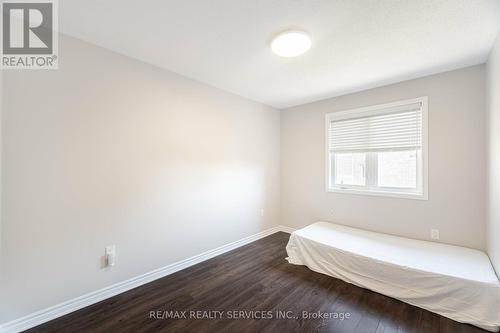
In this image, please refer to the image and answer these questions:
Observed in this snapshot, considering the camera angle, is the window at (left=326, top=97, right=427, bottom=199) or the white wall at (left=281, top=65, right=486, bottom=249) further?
the window at (left=326, top=97, right=427, bottom=199)

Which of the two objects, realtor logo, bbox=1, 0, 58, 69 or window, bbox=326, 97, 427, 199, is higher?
realtor logo, bbox=1, 0, 58, 69

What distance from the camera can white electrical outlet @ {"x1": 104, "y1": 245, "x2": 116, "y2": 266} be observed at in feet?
6.70

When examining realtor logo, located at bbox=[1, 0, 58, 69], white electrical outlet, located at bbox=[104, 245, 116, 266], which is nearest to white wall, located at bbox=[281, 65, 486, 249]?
white electrical outlet, located at bbox=[104, 245, 116, 266]

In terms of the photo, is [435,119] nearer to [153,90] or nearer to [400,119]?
[400,119]

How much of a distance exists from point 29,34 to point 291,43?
2.29 metres

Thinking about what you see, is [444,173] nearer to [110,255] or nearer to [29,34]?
[110,255]

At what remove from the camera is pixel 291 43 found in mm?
1896

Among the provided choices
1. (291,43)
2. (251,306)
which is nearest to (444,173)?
(291,43)

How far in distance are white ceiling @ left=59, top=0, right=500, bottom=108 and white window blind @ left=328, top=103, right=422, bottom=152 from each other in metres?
0.50

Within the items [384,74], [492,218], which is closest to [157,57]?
[384,74]

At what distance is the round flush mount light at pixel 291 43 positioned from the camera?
1.80 meters

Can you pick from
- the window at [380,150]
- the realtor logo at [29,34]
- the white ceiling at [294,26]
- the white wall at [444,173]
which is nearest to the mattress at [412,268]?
the white wall at [444,173]

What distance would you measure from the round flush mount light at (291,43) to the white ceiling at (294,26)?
0.06m

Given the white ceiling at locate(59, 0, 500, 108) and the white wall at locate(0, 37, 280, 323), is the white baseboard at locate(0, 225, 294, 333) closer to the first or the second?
the white wall at locate(0, 37, 280, 323)
